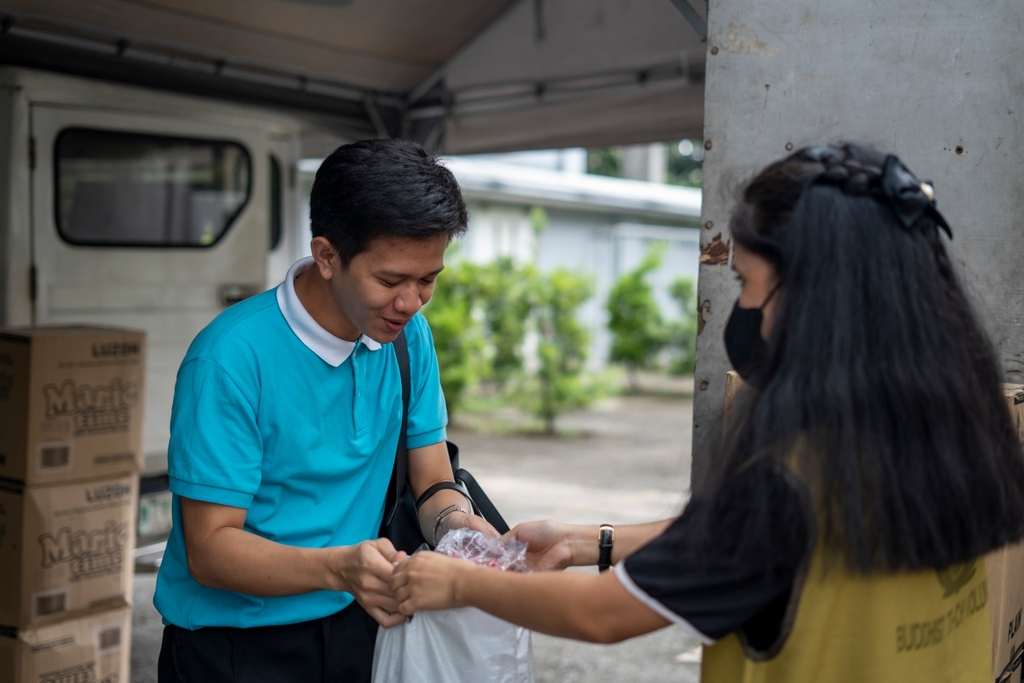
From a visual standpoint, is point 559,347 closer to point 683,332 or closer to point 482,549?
point 683,332

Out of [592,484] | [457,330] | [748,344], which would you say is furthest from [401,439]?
[457,330]

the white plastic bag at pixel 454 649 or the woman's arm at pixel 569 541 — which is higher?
the woman's arm at pixel 569 541

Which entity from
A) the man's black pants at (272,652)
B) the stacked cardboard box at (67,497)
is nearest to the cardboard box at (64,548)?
the stacked cardboard box at (67,497)

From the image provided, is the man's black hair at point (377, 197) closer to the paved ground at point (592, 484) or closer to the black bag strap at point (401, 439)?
the black bag strap at point (401, 439)

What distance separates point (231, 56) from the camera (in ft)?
13.0

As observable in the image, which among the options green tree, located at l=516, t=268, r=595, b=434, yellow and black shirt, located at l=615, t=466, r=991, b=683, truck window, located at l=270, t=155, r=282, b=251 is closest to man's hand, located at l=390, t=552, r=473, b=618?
yellow and black shirt, located at l=615, t=466, r=991, b=683

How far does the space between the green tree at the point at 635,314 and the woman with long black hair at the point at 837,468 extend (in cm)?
1236

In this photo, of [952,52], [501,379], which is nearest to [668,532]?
[952,52]

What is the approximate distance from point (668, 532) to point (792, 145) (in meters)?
1.32

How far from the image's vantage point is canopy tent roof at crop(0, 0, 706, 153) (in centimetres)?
356

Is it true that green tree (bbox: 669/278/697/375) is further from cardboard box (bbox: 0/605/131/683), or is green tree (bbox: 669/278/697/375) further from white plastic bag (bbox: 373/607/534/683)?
white plastic bag (bbox: 373/607/534/683)

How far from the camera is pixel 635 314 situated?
13891 mm

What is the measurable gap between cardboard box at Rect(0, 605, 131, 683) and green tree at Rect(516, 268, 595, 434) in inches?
295

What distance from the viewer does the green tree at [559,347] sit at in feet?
34.3
